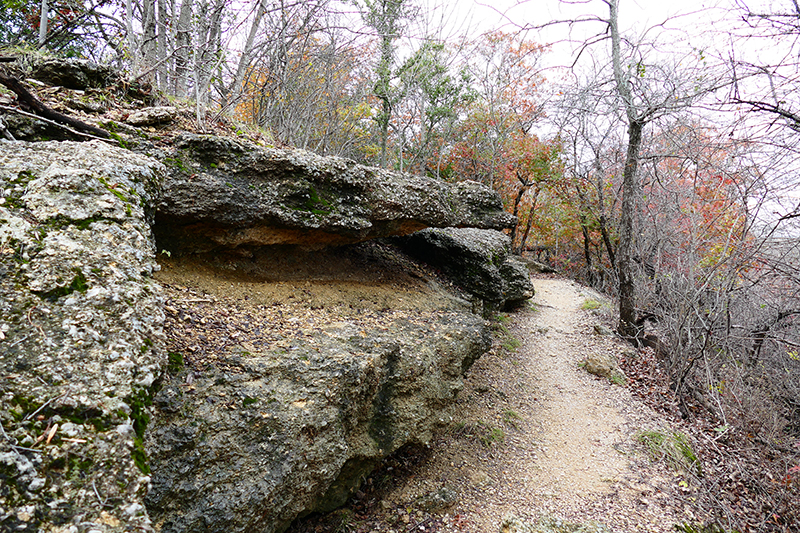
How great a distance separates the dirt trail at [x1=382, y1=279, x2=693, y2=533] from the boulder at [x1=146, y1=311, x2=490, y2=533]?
0.75 meters

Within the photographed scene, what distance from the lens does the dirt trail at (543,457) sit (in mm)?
3881

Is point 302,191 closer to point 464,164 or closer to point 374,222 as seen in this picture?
point 374,222

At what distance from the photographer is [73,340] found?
1.54 meters

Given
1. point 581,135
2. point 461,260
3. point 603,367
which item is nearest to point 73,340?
point 461,260

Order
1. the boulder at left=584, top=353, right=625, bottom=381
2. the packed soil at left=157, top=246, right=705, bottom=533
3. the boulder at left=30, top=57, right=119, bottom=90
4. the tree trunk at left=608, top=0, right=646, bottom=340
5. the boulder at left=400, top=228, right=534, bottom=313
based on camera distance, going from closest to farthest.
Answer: the packed soil at left=157, top=246, right=705, bottom=533
the boulder at left=30, top=57, right=119, bottom=90
the boulder at left=400, top=228, right=534, bottom=313
the boulder at left=584, top=353, right=625, bottom=381
the tree trunk at left=608, top=0, right=646, bottom=340

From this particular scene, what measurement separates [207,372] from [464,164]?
51.2 feet

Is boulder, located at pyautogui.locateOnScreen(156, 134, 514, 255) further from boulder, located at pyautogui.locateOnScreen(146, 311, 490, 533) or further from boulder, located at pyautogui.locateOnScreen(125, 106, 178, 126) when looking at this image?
boulder, located at pyautogui.locateOnScreen(146, 311, 490, 533)

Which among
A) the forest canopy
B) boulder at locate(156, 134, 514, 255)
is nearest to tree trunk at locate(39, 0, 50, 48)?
the forest canopy

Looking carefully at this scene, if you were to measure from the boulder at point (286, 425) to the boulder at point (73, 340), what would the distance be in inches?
18.1

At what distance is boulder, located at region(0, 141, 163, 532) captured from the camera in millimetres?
1234

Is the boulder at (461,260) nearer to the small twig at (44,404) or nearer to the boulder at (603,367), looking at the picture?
the boulder at (603,367)

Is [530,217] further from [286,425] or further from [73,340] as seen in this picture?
[73,340]

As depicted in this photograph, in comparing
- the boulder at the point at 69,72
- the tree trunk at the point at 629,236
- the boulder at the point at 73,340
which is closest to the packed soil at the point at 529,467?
the tree trunk at the point at 629,236

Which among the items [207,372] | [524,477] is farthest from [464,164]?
[207,372]
